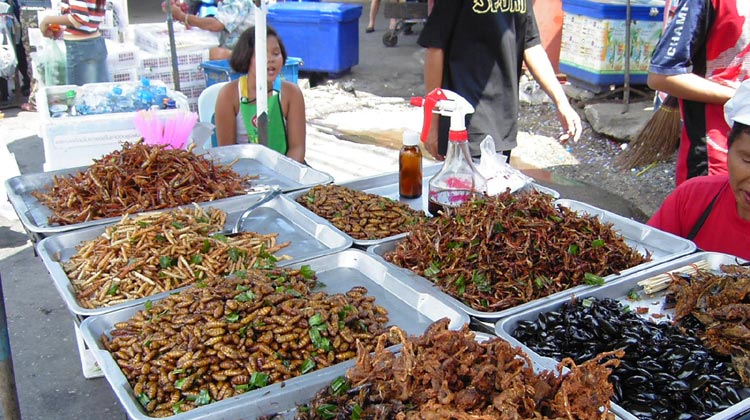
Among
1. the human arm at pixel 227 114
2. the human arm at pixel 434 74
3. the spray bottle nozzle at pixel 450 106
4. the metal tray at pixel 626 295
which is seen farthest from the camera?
the human arm at pixel 227 114

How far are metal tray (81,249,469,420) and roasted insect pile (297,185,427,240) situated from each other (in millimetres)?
205

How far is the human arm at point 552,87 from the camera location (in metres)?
3.54

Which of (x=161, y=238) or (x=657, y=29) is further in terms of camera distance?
(x=657, y=29)

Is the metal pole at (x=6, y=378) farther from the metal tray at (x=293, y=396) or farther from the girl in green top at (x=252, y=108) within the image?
the girl in green top at (x=252, y=108)

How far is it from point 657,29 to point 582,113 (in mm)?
1286

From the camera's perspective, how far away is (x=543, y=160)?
23.6 ft

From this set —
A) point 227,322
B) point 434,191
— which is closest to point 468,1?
point 434,191

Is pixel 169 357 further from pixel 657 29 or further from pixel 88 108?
pixel 657 29

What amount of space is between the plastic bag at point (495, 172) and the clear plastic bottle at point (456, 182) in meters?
0.04

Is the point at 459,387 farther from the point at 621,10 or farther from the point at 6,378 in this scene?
the point at 621,10

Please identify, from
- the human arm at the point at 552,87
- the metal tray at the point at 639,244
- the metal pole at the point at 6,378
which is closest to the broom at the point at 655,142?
the human arm at the point at 552,87

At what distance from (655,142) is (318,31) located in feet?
19.4

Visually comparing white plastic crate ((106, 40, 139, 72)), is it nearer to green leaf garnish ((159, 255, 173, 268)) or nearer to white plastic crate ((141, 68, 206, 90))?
white plastic crate ((141, 68, 206, 90))

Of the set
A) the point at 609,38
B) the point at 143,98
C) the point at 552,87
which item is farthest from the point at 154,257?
the point at 609,38
